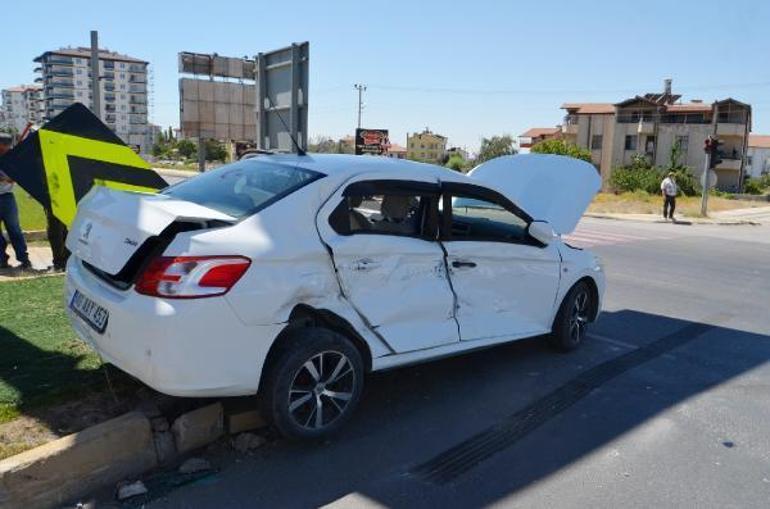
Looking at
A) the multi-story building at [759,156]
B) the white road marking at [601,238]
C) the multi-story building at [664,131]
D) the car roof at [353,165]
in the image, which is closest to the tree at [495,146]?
the multi-story building at [664,131]

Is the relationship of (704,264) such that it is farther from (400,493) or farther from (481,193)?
(400,493)

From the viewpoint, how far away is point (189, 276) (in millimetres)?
3297

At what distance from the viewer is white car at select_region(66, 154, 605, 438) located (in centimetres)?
333

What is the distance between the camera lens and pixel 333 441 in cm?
392

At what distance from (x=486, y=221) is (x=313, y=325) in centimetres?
188

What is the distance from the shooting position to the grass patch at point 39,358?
3908 millimetres

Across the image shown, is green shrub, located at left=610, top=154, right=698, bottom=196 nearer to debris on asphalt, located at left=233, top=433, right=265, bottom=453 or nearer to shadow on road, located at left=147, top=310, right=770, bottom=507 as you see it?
shadow on road, located at left=147, top=310, right=770, bottom=507

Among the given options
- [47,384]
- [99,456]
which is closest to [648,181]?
[47,384]

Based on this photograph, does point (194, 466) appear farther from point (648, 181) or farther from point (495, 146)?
point (495, 146)

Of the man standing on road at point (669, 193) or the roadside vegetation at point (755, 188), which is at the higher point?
the man standing on road at point (669, 193)

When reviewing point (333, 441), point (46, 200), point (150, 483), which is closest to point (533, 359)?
point (333, 441)

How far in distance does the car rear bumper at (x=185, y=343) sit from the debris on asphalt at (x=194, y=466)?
0.43 meters

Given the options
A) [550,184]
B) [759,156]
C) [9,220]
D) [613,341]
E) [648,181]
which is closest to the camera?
[613,341]

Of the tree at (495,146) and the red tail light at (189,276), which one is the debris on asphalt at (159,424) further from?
the tree at (495,146)
